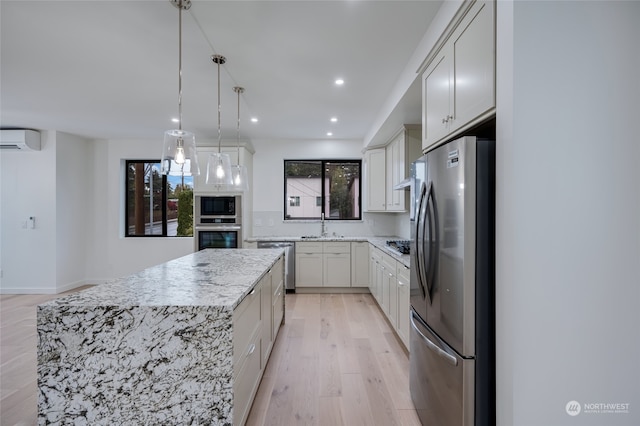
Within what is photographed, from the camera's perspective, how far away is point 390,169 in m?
4.42

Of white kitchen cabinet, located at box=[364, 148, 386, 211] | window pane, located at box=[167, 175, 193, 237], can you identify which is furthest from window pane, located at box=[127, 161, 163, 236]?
white kitchen cabinet, located at box=[364, 148, 386, 211]

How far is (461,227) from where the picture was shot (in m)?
1.38

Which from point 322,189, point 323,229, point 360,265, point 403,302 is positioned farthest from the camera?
point 322,189

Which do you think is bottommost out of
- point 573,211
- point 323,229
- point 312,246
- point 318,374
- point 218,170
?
point 318,374

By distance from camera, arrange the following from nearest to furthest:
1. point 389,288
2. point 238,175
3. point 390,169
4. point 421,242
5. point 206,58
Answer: point 421,242 < point 206,58 < point 238,175 < point 389,288 < point 390,169

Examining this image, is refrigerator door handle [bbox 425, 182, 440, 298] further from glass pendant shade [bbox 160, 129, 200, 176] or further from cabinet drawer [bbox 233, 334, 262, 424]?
glass pendant shade [bbox 160, 129, 200, 176]

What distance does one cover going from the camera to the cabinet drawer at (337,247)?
476 centimetres

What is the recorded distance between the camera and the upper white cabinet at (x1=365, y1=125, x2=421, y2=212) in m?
3.75

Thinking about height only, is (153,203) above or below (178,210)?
above

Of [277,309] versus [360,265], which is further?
[360,265]

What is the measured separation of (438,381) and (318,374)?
Result: 112 centimetres

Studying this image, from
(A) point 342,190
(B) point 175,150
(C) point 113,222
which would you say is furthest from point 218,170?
(C) point 113,222

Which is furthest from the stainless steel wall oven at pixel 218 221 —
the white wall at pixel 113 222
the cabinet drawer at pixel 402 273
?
the cabinet drawer at pixel 402 273

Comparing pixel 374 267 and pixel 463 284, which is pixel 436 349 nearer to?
pixel 463 284
